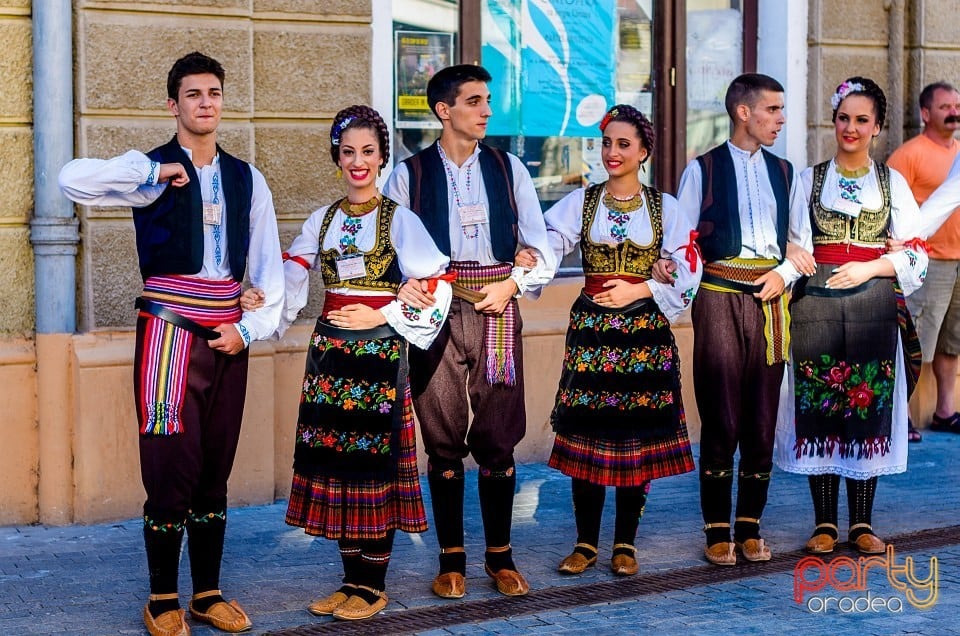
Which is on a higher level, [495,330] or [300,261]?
[300,261]

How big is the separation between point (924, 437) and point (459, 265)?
4.64 m

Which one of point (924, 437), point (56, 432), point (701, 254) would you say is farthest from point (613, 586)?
point (924, 437)

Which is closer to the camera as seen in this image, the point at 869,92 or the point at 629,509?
the point at 629,509

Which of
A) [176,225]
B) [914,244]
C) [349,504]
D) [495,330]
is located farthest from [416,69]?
[349,504]

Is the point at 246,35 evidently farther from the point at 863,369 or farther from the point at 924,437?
the point at 924,437

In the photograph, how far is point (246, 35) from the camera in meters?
7.11

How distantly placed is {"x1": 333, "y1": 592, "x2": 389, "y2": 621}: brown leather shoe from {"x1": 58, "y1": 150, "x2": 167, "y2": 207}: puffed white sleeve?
1606 millimetres

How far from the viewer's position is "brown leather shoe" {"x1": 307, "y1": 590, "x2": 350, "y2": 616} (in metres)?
5.38

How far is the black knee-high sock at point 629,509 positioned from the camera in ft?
19.6

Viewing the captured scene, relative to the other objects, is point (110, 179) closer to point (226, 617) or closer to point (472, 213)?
point (472, 213)

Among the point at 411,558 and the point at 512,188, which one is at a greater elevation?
the point at 512,188

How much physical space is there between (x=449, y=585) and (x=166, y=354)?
1.40 metres

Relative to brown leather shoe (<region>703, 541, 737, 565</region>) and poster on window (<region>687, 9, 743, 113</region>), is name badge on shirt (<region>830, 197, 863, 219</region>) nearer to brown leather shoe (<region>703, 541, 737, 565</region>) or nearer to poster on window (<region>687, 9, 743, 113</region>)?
brown leather shoe (<region>703, 541, 737, 565</region>)

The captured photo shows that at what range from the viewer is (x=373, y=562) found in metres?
5.39
